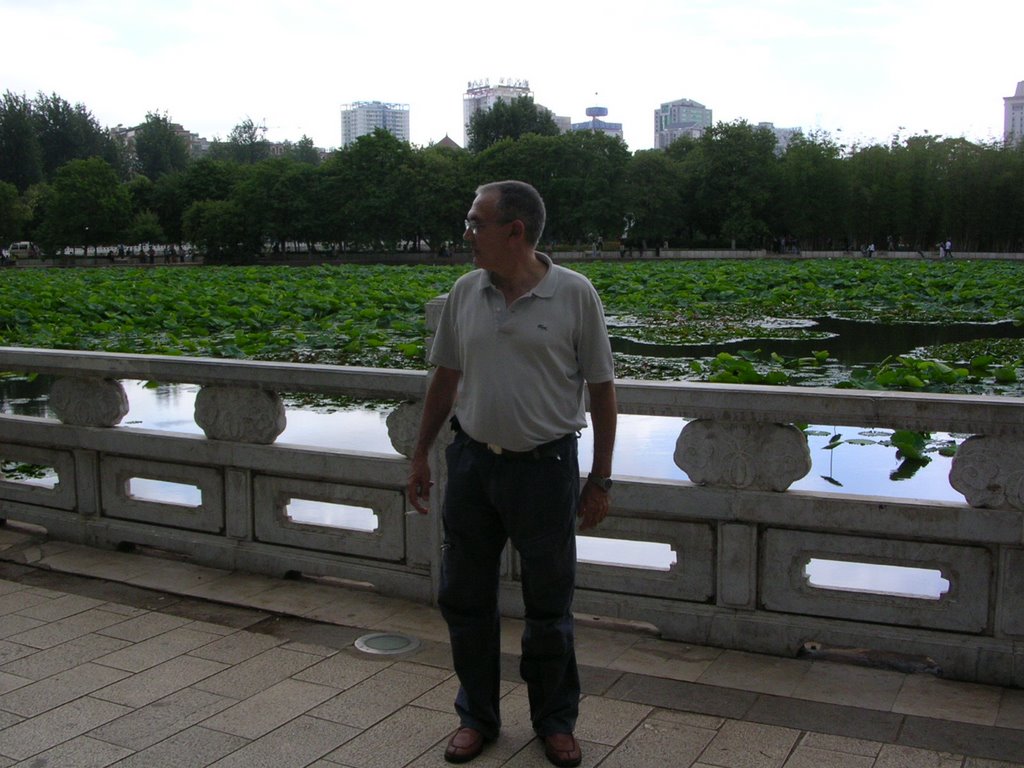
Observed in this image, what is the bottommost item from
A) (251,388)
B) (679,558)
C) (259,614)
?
(259,614)

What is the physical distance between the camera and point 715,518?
358 cm

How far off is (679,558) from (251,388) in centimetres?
191

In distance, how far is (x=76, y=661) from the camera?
350cm

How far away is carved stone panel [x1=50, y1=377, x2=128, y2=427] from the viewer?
15.8ft

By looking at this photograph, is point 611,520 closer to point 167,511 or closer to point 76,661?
point 76,661

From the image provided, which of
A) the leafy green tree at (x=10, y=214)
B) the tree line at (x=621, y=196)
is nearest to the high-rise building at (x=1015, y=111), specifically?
the tree line at (x=621, y=196)

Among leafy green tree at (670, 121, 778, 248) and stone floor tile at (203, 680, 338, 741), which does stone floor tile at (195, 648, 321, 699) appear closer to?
stone floor tile at (203, 680, 338, 741)

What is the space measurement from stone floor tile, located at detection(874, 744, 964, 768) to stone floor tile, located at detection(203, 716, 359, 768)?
1423 mm

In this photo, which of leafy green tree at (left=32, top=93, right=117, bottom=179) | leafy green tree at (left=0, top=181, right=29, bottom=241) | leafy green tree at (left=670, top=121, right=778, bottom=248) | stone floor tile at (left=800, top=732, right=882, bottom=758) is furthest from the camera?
leafy green tree at (left=32, top=93, right=117, bottom=179)

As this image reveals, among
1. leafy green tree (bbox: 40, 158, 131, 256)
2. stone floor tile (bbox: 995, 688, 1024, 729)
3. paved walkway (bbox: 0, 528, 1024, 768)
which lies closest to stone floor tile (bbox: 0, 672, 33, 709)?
paved walkway (bbox: 0, 528, 1024, 768)

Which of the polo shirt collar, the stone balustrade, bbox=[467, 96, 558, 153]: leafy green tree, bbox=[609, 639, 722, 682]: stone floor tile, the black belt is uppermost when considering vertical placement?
bbox=[467, 96, 558, 153]: leafy green tree

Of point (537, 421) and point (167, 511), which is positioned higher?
point (537, 421)

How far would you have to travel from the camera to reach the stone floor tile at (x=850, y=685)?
318 centimetres

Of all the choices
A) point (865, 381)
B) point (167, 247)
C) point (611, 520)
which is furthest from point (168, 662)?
point (167, 247)
